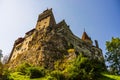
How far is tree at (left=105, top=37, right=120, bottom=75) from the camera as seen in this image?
192ft

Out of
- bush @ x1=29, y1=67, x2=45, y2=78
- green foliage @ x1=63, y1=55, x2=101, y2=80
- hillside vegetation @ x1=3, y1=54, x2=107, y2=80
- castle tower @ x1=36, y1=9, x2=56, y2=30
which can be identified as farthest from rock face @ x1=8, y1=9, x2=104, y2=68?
green foliage @ x1=63, y1=55, x2=101, y2=80

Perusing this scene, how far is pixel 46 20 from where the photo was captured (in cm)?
6625

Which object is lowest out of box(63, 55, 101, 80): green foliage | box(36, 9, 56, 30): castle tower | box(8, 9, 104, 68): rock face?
box(63, 55, 101, 80): green foliage

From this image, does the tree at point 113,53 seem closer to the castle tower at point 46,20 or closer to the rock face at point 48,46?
the rock face at point 48,46

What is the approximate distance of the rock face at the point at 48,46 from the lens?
54250 mm

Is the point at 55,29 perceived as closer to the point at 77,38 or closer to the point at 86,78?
the point at 77,38

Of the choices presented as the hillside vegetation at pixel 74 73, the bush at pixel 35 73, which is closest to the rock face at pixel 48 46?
the bush at pixel 35 73

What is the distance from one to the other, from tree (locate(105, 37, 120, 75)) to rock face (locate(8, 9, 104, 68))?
4880 millimetres

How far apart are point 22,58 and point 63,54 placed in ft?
41.3

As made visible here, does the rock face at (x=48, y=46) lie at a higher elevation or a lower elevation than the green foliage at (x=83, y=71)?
higher

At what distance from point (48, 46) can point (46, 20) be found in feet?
39.0

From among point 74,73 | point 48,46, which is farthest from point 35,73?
point 48,46

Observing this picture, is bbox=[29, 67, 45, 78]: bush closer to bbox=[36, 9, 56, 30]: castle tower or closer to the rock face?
the rock face

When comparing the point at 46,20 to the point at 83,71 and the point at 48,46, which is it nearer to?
the point at 48,46
